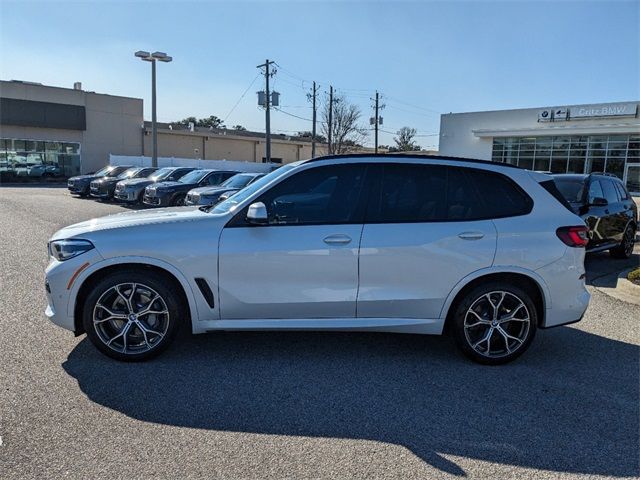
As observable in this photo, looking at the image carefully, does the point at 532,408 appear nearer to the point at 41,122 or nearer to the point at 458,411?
the point at 458,411

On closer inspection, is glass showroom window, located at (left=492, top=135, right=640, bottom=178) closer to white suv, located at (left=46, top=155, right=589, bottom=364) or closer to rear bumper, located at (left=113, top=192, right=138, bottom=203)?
rear bumper, located at (left=113, top=192, right=138, bottom=203)

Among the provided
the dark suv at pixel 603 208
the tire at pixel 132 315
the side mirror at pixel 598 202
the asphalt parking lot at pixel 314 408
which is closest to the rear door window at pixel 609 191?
the dark suv at pixel 603 208

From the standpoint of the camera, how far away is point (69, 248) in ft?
13.7

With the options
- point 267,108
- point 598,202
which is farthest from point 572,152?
point 598,202

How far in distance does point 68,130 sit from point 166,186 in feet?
100

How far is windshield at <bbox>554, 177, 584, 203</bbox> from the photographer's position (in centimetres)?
885

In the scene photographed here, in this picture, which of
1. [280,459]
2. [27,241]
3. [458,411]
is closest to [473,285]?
[458,411]

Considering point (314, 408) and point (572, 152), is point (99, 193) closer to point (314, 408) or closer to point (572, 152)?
point (314, 408)

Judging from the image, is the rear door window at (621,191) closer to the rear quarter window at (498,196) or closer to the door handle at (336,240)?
the rear quarter window at (498,196)

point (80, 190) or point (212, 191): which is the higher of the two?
point (212, 191)

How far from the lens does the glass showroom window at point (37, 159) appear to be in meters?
38.3

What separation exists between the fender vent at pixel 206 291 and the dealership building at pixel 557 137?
36.4 meters

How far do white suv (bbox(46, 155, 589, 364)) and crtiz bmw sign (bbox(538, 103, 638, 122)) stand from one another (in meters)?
34.9

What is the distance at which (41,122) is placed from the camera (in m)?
40.0
